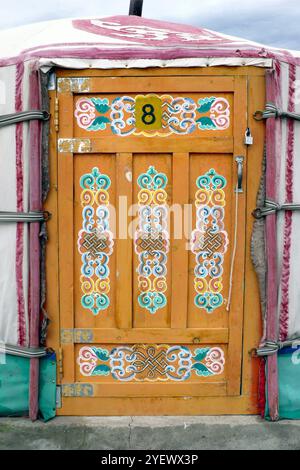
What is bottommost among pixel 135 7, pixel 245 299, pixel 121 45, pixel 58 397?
pixel 58 397

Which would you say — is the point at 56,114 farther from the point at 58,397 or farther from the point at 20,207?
the point at 58,397

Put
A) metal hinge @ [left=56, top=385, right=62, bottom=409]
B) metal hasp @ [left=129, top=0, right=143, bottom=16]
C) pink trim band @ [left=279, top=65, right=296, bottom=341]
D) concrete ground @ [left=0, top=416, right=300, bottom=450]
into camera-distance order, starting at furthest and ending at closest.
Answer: metal hasp @ [left=129, top=0, right=143, bottom=16] → metal hinge @ [left=56, top=385, right=62, bottom=409] → pink trim band @ [left=279, top=65, right=296, bottom=341] → concrete ground @ [left=0, top=416, right=300, bottom=450]

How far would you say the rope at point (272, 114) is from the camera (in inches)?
111

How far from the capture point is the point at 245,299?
297 cm

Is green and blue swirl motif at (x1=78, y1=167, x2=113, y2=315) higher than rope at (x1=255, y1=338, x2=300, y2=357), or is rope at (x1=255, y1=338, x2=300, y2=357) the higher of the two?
green and blue swirl motif at (x1=78, y1=167, x2=113, y2=315)

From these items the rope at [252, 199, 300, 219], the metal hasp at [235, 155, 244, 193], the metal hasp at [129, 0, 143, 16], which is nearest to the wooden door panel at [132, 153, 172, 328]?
the metal hasp at [235, 155, 244, 193]

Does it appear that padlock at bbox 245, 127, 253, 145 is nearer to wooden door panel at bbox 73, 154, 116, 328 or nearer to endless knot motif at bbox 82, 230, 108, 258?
wooden door panel at bbox 73, 154, 116, 328

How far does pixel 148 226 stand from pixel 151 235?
0.18 ft

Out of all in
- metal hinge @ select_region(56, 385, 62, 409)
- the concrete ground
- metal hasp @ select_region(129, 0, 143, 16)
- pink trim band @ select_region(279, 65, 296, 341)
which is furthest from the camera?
metal hasp @ select_region(129, 0, 143, 16)

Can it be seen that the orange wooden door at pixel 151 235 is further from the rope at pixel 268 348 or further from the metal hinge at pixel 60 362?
the rope at pixel 268 348

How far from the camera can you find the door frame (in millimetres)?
2818

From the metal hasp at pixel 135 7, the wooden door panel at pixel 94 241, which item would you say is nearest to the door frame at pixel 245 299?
the wooden door panel at pixel 94 241

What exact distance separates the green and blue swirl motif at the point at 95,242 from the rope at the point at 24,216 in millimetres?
220

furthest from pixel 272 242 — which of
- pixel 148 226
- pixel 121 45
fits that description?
pixel 121 45
